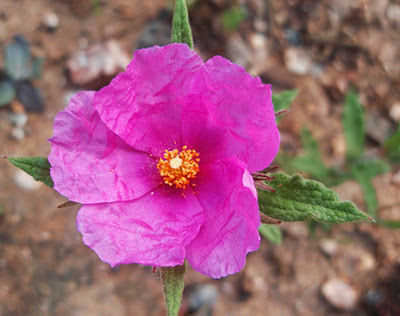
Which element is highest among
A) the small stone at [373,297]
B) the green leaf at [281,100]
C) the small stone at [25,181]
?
the green leaf at [281,100]

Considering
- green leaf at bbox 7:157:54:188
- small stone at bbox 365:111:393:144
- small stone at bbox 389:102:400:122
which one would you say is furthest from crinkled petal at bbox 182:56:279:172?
small stone at bbox 389:102:400:122

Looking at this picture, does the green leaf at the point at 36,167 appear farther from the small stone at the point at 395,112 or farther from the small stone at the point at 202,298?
the small stone at the point at 395,112

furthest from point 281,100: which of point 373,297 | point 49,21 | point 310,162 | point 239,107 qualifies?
point 49,21

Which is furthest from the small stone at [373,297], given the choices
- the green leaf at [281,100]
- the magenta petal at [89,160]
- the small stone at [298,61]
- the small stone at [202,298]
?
the magenta petal at [89,160]

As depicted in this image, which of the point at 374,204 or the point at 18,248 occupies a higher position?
the point at 374,204

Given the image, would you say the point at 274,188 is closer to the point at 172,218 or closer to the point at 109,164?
the point at 172,218

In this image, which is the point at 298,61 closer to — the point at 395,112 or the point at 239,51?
the point at 239,51

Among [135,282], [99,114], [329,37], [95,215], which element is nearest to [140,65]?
[99,114]
